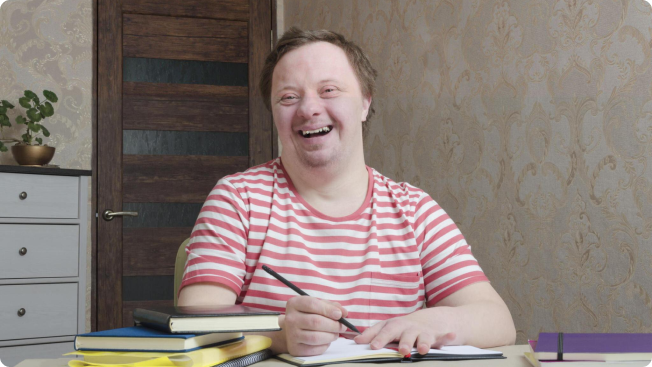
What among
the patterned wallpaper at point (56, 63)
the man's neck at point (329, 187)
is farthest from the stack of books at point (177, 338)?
the patterned wallpaper at point (56, 63)

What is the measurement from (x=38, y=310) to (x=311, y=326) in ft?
6.94

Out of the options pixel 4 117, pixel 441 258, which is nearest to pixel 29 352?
pixel 4 117

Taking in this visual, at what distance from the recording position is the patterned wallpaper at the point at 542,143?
4.93 feet

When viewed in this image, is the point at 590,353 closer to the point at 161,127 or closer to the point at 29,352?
the point at 29,352

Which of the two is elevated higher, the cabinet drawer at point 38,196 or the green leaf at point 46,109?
the green leaf at point 46,109

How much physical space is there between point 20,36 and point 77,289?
4.73 feet

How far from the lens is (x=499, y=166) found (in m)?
1.96

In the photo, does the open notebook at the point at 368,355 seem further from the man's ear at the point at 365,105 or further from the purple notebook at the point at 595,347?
the man's ear at the point at 365,105

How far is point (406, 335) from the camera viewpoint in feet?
2.95

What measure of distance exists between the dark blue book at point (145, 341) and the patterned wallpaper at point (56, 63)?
2.73 m

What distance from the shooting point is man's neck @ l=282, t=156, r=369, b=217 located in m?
1.32

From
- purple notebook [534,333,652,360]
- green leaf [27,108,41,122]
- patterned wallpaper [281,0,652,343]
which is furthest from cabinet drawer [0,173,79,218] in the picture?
purple notebook [534,333,652,360]

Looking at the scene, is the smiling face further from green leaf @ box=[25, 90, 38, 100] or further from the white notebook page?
green leaf @ box=[25, 90, 38, 100]

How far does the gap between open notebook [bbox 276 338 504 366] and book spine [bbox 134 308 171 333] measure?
7.3 inches
